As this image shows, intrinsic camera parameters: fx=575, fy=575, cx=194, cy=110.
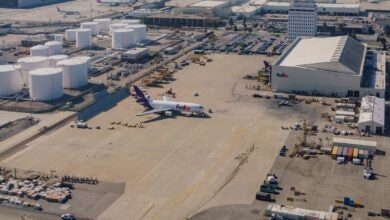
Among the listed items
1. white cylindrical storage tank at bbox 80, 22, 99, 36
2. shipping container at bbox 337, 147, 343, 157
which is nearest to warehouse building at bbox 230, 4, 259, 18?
white cylindrical storage tank at bbox 80, 22, 99, 36

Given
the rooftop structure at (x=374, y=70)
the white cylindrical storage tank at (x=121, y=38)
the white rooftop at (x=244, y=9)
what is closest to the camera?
the rooftop structure at (x=374, y=70)

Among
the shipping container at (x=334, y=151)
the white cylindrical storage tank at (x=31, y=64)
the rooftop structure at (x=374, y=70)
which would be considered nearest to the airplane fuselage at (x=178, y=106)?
the shipping container at (x=334, y=151)

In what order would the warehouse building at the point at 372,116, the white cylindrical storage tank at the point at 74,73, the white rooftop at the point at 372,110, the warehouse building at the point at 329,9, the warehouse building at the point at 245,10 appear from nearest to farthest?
the warehouse building at the point at 372,116, the white rooftop at the point at 372,110, the white cylindrical storage tank at the point at 74,73, the warehouse building at the point at 329,9, the warehouse building at the point at 245,10

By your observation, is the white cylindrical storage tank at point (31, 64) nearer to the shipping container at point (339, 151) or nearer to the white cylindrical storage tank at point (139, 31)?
the white cylindrical storage tank at point (139, 31)

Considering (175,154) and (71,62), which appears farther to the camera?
(71,62)

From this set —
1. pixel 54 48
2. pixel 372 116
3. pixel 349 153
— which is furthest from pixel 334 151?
pixel 54 48

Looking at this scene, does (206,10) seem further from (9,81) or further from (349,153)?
(349,153)

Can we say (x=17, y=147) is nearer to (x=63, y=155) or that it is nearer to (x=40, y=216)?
(x=63, y=155)
